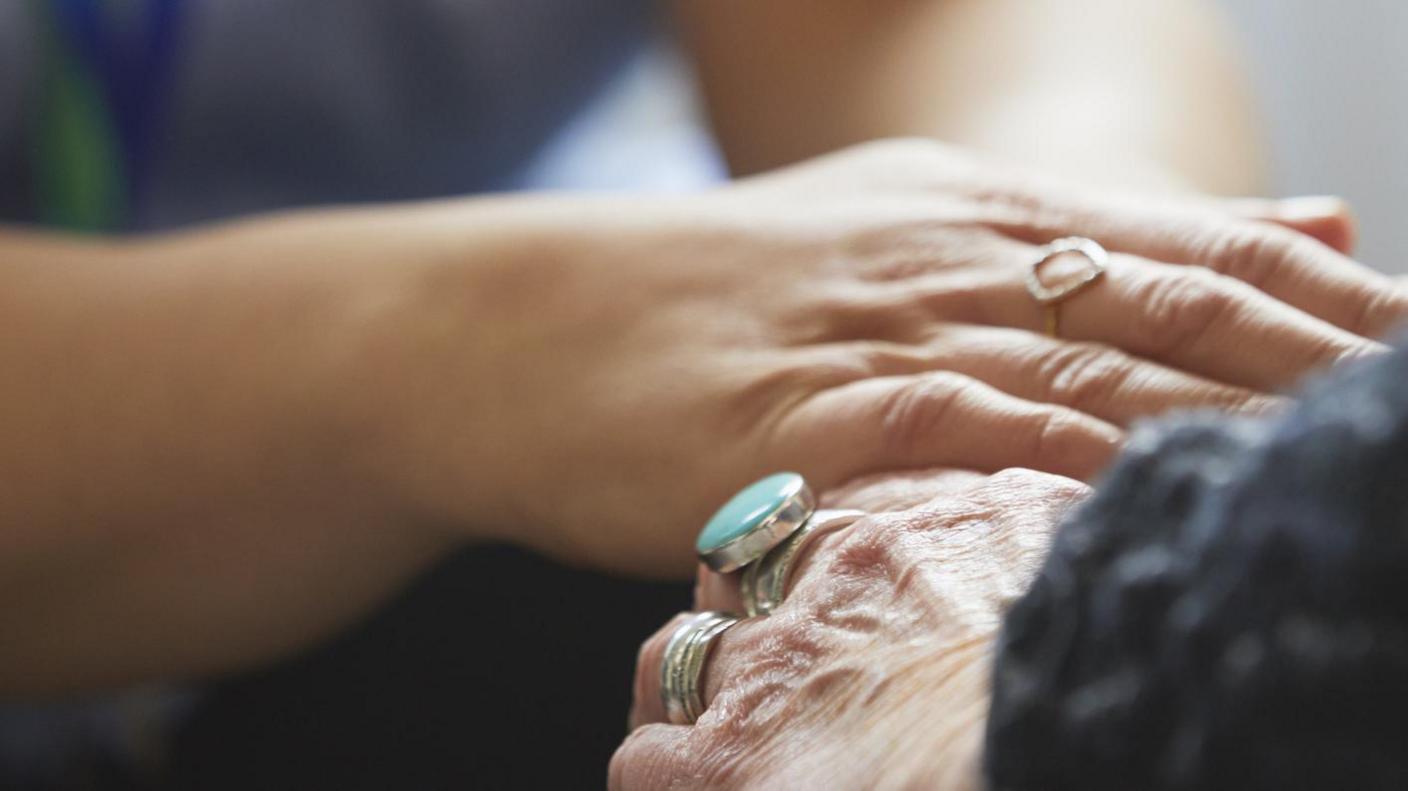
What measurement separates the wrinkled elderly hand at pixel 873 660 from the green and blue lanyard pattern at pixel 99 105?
0.62m

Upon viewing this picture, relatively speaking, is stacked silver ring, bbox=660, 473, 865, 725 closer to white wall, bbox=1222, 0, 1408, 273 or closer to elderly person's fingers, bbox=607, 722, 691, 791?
elderly person's fingers, bbox=607, 722, 691, 791

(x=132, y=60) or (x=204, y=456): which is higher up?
(x=132, y=60)

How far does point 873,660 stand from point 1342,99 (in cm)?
141

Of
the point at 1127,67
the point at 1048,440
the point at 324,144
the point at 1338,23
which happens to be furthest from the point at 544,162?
the point at 1338,23

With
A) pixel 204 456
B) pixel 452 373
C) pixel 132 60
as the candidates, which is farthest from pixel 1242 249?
pixel 132 60

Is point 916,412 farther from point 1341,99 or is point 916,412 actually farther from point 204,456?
point 1341,99

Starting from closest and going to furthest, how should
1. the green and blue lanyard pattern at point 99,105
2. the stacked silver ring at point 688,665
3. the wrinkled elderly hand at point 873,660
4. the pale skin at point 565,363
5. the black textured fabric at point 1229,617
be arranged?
the black textured fabric at point 1229,617 < the wrinkled elderly hand at point 873,660 < the stacked silver ring at point 688,665 < the pale skin at point 565,363 < the green and blue lanyard pattern at point 99,105

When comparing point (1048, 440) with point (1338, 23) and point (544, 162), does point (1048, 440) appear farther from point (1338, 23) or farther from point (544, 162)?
point (1338, 23)

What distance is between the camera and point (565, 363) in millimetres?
612

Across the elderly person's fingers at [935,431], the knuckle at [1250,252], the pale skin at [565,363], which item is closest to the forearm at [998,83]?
the pale skin at [565,363]

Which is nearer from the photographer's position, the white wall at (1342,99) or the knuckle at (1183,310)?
the knuckle at (1183,310)

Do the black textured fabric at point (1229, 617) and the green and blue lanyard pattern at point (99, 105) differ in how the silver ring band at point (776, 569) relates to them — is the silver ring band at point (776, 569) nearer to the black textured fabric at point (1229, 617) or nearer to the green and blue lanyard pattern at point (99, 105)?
the black textured fabric at point (1229, 617)

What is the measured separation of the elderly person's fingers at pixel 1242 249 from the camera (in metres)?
0.54

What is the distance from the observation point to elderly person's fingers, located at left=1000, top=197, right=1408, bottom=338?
1.77 ft
